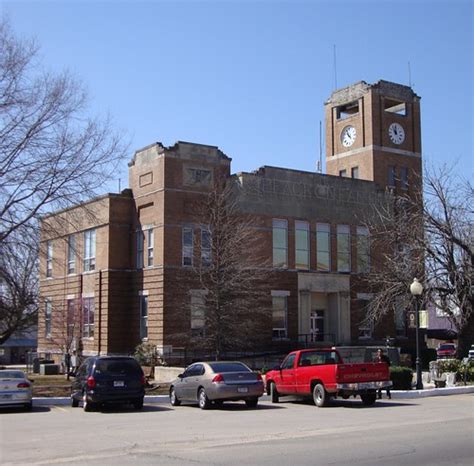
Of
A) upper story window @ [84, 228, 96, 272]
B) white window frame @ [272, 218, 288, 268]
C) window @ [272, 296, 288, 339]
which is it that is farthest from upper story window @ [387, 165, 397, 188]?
upper story window @ [84, 228, 96, 272]

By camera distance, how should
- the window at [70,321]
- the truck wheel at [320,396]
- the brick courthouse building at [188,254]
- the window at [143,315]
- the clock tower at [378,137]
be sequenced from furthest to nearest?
the clock tower at [378,137], the window at [70,321], the window at [143,315], the brick courthouse building at [188,254], the truck wheel at [320,396]

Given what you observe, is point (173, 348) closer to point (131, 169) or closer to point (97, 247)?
point (97, 247)

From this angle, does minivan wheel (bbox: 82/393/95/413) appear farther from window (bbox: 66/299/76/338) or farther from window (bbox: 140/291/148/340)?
window (bbox: 66/299/76/338)

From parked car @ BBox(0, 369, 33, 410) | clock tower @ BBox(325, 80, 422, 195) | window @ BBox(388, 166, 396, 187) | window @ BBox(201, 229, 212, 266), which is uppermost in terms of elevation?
clock tower @ BBox(325, 80, 422, 195)

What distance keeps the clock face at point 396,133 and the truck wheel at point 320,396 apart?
3656cm

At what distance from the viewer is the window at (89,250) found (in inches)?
1800

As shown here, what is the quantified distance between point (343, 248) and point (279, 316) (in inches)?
289

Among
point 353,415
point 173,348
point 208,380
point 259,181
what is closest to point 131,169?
point 259,181

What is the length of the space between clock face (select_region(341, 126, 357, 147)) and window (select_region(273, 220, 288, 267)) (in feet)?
46.4

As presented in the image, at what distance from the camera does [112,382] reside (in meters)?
20.9

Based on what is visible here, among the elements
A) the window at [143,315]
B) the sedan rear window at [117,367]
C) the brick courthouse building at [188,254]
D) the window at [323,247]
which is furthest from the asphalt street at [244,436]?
the window at [323,247]

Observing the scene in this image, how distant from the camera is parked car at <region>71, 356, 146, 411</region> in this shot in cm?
2080

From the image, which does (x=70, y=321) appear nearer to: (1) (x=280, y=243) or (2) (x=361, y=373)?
(1) (x=280, y=243)

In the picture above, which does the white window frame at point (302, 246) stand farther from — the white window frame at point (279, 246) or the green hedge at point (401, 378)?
the green hedge at point (401, 378)
